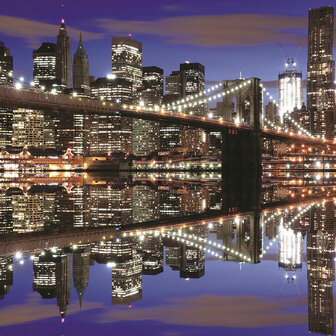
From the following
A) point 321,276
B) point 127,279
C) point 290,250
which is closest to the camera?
point 127,279

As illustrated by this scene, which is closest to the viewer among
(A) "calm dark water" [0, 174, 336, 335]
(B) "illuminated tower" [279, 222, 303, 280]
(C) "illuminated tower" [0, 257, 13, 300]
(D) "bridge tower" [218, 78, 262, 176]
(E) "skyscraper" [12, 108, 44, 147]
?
(A) "calm dark water" [0, 174, 336, 335]

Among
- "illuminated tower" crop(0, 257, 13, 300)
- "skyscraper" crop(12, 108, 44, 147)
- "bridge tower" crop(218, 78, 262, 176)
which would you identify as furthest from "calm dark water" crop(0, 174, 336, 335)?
"skyscraper" crop(12, 108, 44, 147)

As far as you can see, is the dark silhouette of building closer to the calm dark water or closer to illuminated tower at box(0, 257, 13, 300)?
the calm dark water

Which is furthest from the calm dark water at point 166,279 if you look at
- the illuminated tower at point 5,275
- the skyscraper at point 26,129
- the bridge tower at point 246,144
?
the skyscraper at point 26,129

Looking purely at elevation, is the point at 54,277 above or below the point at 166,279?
above

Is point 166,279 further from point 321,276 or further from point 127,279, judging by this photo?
point 321,276

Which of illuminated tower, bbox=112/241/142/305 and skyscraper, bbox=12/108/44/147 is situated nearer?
illuminated tower, bbox=112/241/142/305

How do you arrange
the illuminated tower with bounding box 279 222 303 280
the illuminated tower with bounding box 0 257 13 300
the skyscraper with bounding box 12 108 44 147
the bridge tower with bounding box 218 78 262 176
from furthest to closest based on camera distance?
1. the skyscraper with bounding box 12 108 44 147
2. the bridge tower with bounding box 218 78 262 176
3. the illuminated tower with bounding box 279 222 303 280
4. the illuminated tower with bounding box 0 257 13 300

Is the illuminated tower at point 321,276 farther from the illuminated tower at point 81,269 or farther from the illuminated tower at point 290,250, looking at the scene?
the illuminated tower at point 81,269

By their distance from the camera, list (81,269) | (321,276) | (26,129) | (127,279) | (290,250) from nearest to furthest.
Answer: (127,279) → (321,276) → (81,269) → (290,250) → (26,129)

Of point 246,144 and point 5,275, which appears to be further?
point 246,144

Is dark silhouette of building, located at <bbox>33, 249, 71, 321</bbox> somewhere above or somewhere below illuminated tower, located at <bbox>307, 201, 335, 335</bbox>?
above

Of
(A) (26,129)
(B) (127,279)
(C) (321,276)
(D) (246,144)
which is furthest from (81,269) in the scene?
(A) (26,129)
